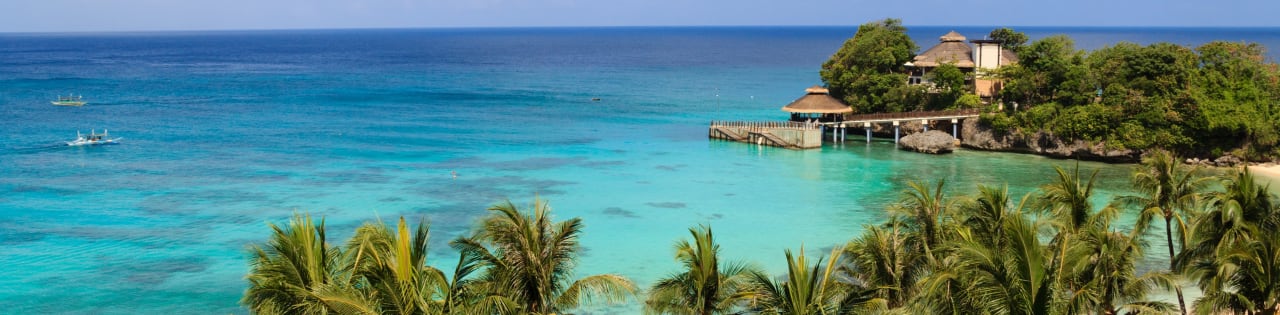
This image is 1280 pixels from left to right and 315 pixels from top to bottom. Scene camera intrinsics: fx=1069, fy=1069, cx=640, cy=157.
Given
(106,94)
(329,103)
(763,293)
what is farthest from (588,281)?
(106,94)

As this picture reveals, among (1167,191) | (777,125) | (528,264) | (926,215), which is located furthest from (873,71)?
(528,264)

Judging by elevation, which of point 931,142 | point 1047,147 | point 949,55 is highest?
point 949,55

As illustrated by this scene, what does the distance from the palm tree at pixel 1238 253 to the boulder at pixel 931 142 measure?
2744cm

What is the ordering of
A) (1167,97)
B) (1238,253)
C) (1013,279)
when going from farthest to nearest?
(1167,97), (1238,253), (1013,279)

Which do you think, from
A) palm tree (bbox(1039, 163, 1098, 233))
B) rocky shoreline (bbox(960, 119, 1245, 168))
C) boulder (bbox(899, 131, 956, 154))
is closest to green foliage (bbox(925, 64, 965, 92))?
rocky shoreline (bbox(960, 119, 1245, 168))

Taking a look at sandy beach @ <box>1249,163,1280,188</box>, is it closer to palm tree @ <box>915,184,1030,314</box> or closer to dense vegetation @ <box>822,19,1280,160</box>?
dense vegetation @ <box>822,19,1280,160</box>

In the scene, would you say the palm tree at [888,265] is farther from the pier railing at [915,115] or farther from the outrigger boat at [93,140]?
the outrigger boat at [93,140]

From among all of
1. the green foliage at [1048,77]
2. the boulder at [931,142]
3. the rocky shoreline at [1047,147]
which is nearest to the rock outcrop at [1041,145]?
the rocky shoreline at [1047,147]

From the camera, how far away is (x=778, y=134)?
1962 inches

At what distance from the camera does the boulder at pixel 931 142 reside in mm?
46688

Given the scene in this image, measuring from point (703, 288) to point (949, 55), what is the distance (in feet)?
139

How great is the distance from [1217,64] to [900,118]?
13.2 meters

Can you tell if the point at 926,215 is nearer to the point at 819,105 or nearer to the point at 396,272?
the point at 396,272

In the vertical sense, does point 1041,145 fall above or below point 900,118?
below
